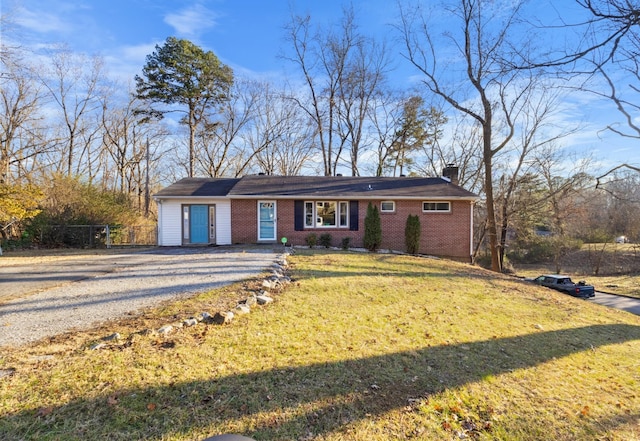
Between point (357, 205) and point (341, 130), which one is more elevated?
point (341, 130)

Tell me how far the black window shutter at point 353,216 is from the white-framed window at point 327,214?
144 millimetres

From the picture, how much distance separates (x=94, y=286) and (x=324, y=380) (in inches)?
217

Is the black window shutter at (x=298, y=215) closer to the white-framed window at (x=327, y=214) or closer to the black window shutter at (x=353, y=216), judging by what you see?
the white-framed window at (x=327, y=214)

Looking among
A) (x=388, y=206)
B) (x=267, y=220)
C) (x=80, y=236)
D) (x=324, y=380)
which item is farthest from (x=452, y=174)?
(x=80, y=236)

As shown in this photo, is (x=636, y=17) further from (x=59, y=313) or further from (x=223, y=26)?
(x=223, y=26)

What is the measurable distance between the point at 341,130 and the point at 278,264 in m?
19.0

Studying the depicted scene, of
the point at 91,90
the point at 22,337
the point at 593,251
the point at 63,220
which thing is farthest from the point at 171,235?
the point at 593,251

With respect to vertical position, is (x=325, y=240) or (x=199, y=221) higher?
(x=199, y=221)

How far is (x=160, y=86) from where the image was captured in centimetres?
2039

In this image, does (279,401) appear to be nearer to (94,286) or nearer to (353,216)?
(94,286)

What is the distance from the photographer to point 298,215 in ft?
45.7

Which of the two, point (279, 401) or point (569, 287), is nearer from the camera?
point (279, 401)

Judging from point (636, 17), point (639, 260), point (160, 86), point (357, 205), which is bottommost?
point (639, 260)

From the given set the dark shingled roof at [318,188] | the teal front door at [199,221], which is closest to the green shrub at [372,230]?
the dark shingled roof at [318,188]
